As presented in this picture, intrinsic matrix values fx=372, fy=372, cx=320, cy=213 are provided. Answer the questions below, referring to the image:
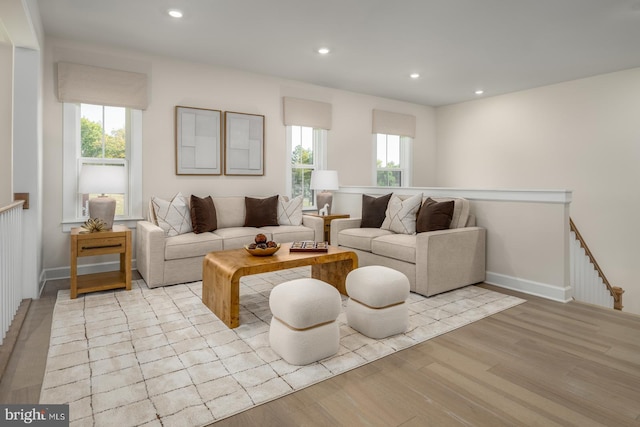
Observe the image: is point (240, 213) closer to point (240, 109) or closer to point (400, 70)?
point (240, 109)

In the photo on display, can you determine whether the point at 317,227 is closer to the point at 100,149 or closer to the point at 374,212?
the point at 374,212

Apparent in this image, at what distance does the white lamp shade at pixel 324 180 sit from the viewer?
522 cm

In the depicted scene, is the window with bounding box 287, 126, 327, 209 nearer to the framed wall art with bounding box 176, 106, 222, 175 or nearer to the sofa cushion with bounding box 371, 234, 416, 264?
the framed wall art with bounding box 176, 106, 222, 175

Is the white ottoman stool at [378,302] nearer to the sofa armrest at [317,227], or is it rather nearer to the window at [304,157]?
the sofa armrest at [317,227]

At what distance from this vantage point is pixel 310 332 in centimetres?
213

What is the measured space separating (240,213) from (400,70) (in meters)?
2.79

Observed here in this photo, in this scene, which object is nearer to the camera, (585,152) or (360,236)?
(360,236)

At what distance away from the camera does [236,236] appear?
402 centimetres

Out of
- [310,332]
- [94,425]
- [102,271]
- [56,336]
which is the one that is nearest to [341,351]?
[310,332]

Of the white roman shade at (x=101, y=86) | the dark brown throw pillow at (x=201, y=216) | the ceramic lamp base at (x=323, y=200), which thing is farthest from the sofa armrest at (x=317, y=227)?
the white roman shade at (x=101, y=86)

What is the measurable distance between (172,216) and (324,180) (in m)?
2.12

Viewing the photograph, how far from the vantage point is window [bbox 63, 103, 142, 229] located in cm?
392

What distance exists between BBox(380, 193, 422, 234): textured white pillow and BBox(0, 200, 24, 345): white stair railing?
332cm

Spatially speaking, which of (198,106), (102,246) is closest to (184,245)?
(102,246)
